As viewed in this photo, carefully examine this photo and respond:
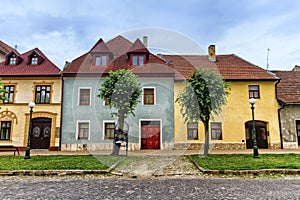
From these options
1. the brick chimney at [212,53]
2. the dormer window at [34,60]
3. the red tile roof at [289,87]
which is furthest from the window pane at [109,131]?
the red tile roof at [289,87]

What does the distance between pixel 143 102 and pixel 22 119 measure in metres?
9.64

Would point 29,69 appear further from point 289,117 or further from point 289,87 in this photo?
point 289,87

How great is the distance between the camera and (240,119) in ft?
62.2

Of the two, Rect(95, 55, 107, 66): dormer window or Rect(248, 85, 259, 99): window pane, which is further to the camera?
Rect(95, 55, 107, 66): dormer window

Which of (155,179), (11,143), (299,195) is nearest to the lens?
(299,195)

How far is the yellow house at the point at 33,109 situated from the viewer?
18328 mm

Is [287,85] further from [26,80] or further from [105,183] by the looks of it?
[26,80]

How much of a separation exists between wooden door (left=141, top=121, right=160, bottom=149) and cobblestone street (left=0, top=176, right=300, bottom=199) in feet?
33.9

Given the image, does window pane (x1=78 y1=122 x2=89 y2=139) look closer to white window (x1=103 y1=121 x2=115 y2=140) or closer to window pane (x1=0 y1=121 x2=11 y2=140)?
white window (x1=103 y1=121 x2=115 y2=140)

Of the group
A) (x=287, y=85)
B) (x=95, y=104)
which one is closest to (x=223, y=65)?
(x=287, y=85)

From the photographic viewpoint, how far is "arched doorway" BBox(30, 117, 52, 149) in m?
18.6

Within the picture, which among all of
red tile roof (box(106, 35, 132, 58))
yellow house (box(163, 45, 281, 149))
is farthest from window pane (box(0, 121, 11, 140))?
yellow house (box(163, 45, 281, 149))

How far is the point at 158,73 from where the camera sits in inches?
744

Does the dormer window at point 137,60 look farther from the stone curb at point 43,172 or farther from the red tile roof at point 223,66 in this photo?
the stone curb at point 43,172
